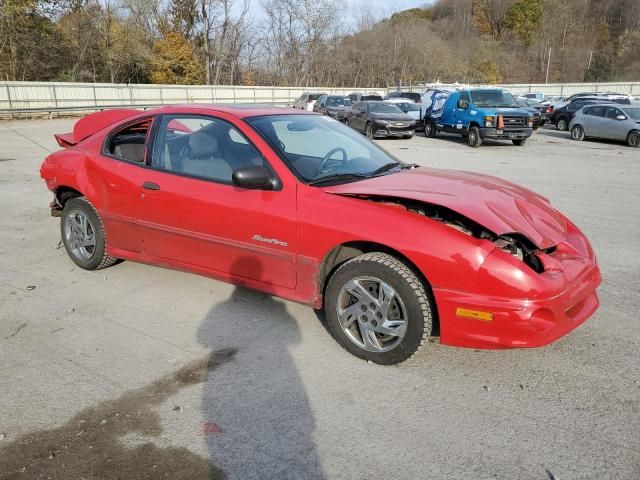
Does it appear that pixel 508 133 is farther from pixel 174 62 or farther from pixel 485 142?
pixel 174 62

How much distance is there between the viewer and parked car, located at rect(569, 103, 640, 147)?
18141mm

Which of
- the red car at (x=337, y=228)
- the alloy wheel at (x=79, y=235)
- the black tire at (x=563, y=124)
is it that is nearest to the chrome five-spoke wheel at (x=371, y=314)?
the red car at (x=337, y=228)

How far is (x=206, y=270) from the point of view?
13.4 ft

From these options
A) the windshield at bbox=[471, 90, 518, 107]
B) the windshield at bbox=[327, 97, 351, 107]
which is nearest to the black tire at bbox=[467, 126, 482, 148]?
the windshield at bbox=[471, 90, 518, 107]

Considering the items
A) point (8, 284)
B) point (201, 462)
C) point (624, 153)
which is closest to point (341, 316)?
point (201, 462)

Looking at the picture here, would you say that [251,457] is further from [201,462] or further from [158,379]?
[158,379]

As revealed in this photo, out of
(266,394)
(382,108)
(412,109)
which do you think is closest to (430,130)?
(382,108)

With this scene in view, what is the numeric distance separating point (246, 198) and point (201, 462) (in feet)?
6.11

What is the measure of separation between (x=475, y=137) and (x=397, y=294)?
15.8 meters

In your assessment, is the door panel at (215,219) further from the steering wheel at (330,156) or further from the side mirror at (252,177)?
the steering wheel at (330,156)

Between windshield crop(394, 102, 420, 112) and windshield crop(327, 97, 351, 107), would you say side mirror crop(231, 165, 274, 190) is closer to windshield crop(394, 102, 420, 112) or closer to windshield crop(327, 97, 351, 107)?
windshield crop(394, 102, 420, 112)

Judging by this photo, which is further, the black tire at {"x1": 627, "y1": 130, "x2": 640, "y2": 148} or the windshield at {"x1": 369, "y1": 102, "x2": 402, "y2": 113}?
the windshield at {"x1": 369, "y1": 102, "x2": 402, "y2": 113}

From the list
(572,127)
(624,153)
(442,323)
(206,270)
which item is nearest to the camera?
(442,323)

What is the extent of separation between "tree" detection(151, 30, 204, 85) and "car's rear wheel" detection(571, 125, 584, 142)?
112ft
